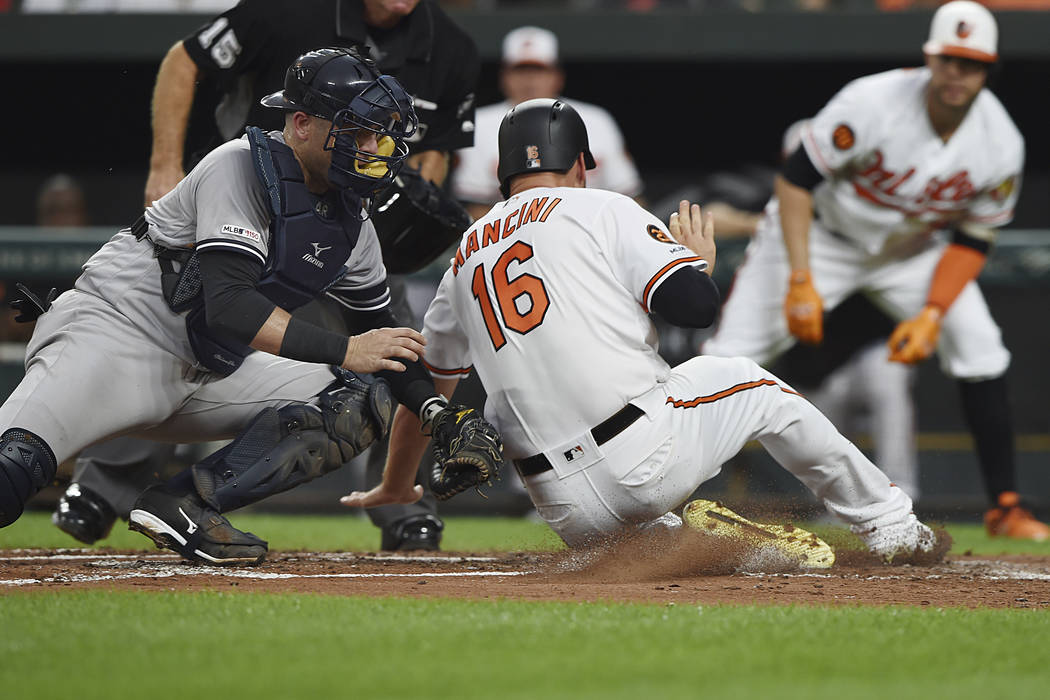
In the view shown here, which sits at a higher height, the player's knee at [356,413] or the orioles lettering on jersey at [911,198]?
the orioles lettering on jersey at [911,198]

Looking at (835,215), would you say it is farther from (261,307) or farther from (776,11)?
(261,307)

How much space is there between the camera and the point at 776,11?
8727 mm

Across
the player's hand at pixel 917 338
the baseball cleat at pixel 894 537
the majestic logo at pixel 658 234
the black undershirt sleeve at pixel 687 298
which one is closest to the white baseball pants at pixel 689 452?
the baseball cleat at pixel 894 537

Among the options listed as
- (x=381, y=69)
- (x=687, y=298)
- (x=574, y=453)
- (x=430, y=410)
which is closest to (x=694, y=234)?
(x=687, y=298)

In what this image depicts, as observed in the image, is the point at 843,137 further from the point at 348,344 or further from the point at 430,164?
the point at 348,344

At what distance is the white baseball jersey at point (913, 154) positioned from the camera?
5910mm

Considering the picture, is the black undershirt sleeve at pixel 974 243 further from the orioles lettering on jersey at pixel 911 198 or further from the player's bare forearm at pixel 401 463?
the player's bare forearm at pixel 401 463

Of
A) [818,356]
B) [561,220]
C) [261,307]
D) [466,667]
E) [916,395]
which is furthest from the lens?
[916,395]

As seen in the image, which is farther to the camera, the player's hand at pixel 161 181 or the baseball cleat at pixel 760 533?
the player's hand at pixel 161 181

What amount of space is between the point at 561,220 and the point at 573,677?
163cm

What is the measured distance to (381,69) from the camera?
4.53m

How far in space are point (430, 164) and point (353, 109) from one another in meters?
1.50

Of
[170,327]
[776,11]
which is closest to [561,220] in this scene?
[170,327]

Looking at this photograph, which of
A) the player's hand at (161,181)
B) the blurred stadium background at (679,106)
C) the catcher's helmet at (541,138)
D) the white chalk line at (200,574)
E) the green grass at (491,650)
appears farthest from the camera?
the blurred stadium background at (679,106)
